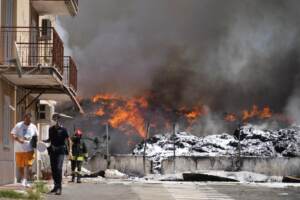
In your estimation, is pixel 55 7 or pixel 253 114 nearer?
pixel 55 7

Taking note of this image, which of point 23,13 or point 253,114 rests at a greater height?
point 23,13

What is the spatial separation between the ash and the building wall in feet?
52.7

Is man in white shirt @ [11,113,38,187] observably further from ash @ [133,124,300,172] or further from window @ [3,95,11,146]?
ash @ [133,124,300,172]

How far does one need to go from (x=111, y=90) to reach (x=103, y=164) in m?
14.1

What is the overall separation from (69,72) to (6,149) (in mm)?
5253

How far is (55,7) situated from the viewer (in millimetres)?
23797

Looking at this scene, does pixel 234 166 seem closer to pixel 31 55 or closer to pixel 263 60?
pixel 31 55

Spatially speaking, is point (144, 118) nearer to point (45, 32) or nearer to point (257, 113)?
point (257, 113)

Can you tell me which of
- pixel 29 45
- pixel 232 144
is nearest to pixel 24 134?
pixel 29 45

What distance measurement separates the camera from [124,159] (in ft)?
98.6

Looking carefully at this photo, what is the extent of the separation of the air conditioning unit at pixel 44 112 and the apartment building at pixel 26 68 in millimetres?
35

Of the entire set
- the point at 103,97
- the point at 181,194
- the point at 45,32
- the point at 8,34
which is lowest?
the point at 181,194

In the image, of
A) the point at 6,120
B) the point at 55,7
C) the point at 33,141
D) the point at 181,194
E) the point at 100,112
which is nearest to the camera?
the point at 33,141

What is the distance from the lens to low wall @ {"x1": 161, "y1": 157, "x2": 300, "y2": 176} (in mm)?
29266
